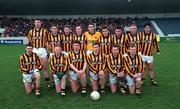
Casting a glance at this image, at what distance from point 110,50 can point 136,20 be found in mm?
25614

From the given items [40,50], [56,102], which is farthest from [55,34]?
[56,102]

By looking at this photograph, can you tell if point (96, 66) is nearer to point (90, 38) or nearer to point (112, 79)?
point (112, 79)

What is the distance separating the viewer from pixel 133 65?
7941 mm

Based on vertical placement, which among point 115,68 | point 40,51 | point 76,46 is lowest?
point 115,68

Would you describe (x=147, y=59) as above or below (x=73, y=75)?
above

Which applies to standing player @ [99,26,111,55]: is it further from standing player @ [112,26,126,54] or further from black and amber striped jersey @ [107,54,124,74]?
black and amber striped jersey @ [107,54,124,74]

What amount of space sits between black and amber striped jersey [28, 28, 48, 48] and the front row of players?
0.82 m

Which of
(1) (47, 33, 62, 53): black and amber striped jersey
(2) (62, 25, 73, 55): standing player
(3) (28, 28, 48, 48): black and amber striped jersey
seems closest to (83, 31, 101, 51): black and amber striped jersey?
(2) (62, 25, 73, 55): standing player

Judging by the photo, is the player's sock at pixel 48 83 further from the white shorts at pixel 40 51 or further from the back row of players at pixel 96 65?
the white shorts at pixel 40 51

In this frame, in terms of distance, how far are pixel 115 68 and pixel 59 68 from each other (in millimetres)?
1293

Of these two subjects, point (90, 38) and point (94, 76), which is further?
point (90, 38)

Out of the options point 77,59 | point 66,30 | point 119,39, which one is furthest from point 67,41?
point 119,39

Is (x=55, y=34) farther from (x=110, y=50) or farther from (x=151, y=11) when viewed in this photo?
(x=151, y=11)

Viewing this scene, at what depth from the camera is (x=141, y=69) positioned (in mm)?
7977
